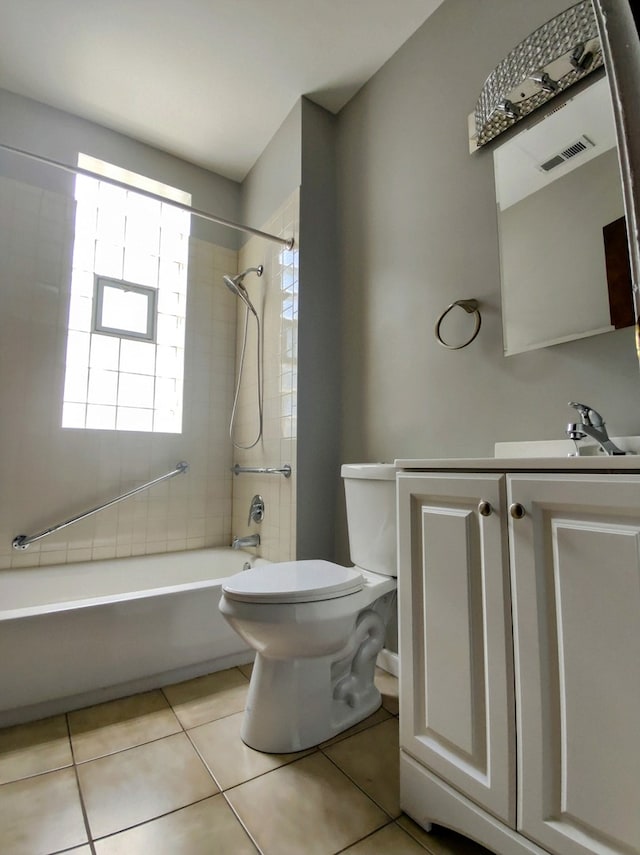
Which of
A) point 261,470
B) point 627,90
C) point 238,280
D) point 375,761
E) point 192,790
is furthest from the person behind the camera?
point 238,280

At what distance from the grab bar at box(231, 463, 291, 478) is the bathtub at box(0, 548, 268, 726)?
1.86ft

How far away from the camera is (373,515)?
4.78 feet

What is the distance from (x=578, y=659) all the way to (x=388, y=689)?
1050 mm

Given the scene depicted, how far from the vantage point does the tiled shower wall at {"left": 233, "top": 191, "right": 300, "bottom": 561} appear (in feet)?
6.56

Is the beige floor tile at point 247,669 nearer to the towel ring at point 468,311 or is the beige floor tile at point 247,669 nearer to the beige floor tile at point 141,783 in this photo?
the beige floor tile at point 141,783

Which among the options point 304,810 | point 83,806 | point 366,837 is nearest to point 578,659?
point 366,837

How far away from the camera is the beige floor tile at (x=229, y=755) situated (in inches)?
43.9

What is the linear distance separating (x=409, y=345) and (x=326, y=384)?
51cm

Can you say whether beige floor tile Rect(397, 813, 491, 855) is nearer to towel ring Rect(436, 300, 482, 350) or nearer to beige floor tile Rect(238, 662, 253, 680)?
beige floor tile Rect(238, 662, 253, 680)

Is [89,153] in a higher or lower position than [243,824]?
higher

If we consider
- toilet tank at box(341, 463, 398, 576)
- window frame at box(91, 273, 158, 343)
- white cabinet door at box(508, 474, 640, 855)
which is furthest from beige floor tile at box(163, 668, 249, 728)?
window frame at box(91, 273, 158, 343)

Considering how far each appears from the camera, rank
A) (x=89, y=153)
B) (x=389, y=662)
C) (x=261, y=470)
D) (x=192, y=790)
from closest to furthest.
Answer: (x=192, y=790), (x=389, y=662), (x=261, y=470), (x=89, y=153)

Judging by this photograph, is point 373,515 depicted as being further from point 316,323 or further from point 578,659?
point 316,323

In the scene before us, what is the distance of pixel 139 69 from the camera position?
1.96 meters
